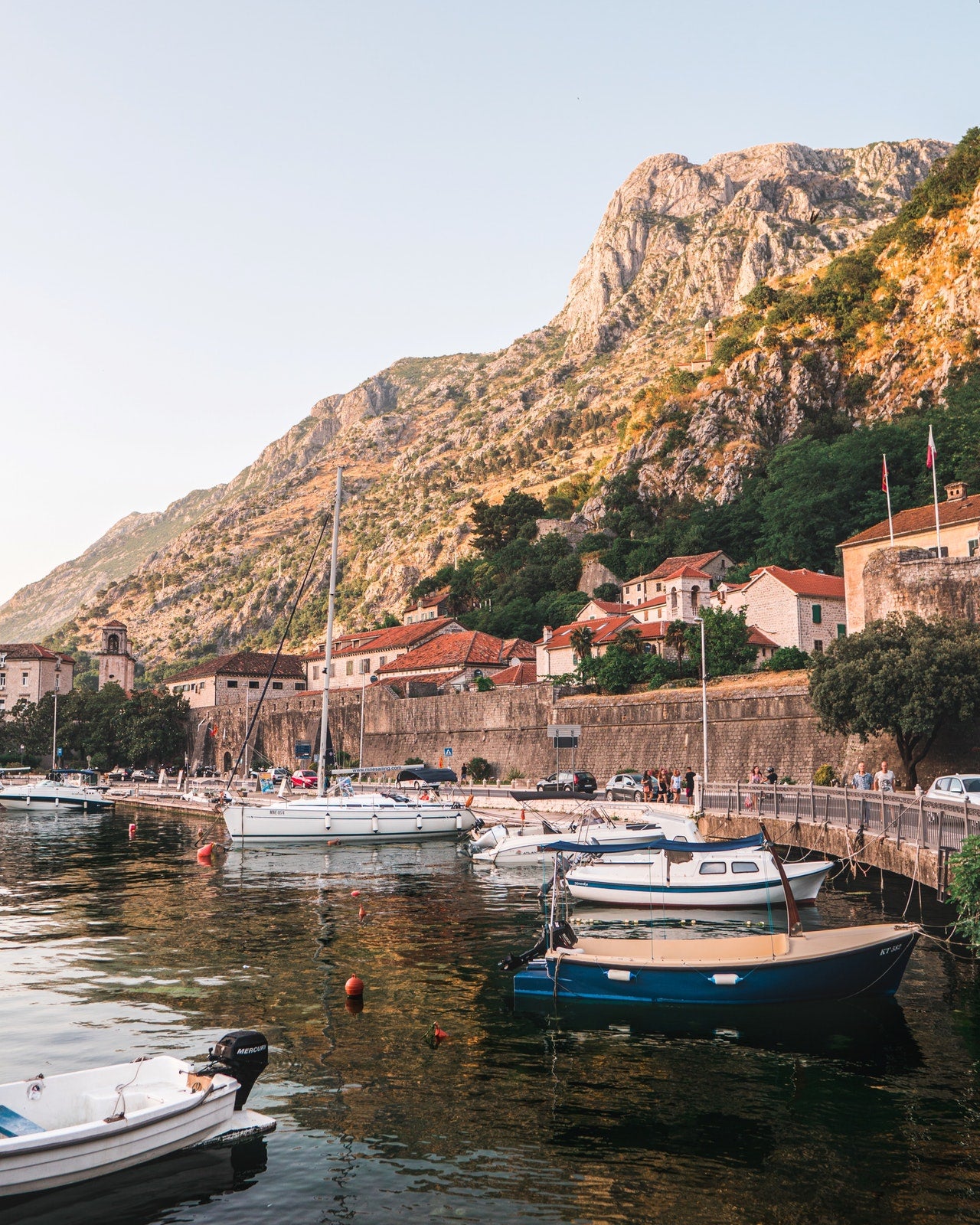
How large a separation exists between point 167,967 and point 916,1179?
1434cm

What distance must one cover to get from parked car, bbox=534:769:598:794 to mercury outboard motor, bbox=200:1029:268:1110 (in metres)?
40.6

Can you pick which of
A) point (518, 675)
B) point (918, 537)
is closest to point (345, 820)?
point (518, 675)

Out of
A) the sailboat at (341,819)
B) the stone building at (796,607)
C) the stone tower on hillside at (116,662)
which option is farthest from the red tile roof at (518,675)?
the stone tower on hillside at (116,662)

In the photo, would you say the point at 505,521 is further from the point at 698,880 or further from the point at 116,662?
the point at 698,880

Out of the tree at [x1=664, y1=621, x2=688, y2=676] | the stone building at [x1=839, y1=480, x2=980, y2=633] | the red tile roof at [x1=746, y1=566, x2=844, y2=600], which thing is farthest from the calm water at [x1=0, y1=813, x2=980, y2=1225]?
the red tile roof at [x1=746, y1=566, x2=844, y2=600]

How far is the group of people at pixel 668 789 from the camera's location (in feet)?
144

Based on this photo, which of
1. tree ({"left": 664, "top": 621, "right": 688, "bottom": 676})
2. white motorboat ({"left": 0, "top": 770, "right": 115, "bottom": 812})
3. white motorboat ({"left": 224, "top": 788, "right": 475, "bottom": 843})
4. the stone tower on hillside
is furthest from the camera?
the stone tower on hillside

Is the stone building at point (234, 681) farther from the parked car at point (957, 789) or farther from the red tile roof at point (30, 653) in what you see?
the parked car at point (957, 789)

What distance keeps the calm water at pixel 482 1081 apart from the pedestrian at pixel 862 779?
1105cm

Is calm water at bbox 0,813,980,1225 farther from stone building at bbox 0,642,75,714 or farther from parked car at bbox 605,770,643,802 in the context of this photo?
stone building at bbox 0,642,75,714

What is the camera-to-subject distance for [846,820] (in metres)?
27.7

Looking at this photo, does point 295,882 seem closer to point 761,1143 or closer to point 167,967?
point 167,967

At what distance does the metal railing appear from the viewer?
863 inches

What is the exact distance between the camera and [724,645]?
6216 centimetres
